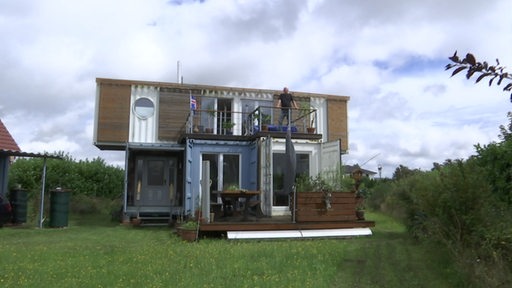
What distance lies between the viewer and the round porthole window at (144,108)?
60.5ft

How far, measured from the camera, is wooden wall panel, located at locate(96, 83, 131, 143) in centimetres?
1800

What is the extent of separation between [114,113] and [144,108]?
1136 millimetres

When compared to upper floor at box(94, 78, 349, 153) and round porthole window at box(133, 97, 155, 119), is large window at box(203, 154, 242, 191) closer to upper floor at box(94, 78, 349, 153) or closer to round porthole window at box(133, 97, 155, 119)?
upper floor at box(94, 78, 349, 153)

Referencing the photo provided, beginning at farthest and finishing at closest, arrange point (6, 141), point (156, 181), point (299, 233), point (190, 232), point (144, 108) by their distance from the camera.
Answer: point (144, 108) → point (156, 181) → point (6, 141) → point (299, 233) → point (190, 232)

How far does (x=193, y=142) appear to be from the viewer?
15.2m

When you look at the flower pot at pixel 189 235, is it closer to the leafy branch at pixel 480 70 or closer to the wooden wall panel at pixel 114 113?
the wooden wall panel at pixel 114 113

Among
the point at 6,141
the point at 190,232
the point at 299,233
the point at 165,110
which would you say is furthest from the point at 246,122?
the point at 6,141

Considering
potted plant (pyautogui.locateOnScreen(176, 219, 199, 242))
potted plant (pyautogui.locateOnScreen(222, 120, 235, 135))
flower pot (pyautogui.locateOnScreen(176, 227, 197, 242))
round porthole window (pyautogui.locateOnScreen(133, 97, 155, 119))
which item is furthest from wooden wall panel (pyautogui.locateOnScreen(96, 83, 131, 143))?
flower pot (pyautogui.locateOnScreen(176, 227, 197, 242))

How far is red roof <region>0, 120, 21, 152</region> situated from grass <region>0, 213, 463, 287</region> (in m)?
5.36

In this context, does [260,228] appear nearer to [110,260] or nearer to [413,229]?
[413,229]

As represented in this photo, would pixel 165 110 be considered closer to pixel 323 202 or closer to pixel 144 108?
pixel 144 108

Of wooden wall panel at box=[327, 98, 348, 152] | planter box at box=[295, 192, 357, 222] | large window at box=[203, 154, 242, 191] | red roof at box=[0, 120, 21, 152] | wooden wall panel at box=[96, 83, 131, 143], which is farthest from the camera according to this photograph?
wooden wall panel at box=[327, 98, 348, 152]

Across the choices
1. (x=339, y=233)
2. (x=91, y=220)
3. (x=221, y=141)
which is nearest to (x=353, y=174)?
(x=339, y=233)

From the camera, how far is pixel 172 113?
61.0 feet
